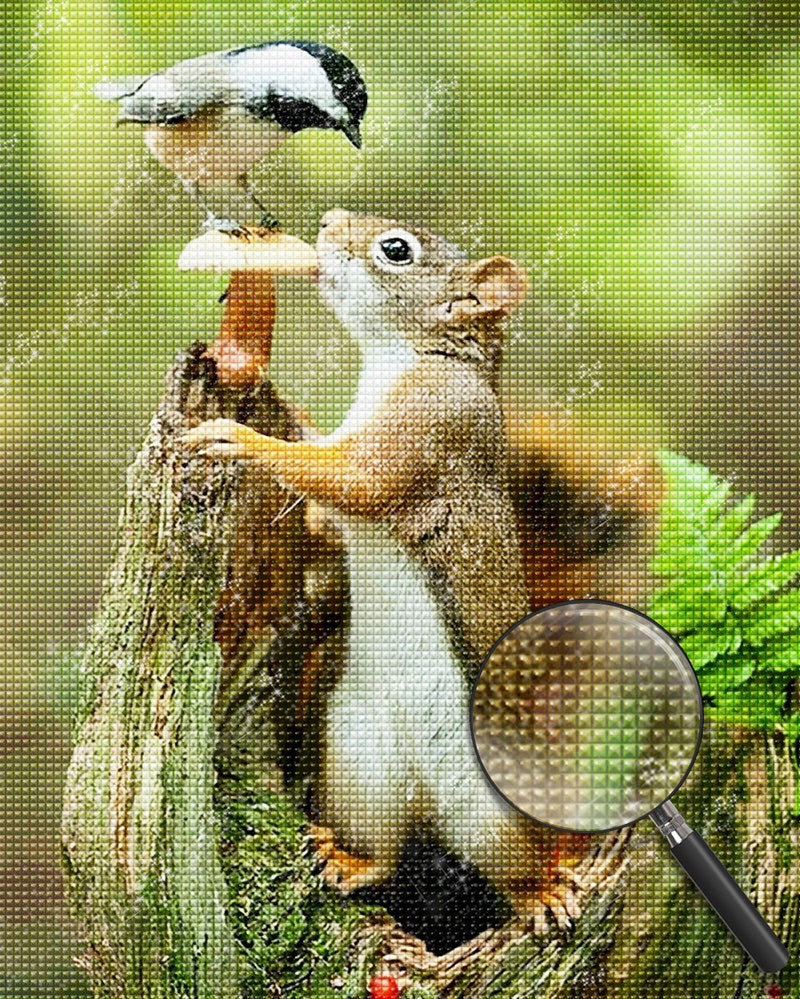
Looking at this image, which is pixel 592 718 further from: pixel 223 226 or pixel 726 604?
pixel 223 226

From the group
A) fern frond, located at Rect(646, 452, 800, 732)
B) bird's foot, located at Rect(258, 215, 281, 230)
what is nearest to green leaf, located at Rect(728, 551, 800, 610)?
fern frond, located at Rect(646, 452, 800, 732)

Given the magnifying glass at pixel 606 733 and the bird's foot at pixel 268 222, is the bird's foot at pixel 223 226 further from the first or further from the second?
the magnifying glass at pixel 606 733

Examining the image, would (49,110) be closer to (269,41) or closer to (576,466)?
(269,41)

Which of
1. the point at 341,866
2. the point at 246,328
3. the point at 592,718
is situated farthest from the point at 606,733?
the point at 246,328

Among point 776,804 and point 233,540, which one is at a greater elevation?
point 233,540

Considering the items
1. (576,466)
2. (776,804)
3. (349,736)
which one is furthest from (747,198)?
(349,736)

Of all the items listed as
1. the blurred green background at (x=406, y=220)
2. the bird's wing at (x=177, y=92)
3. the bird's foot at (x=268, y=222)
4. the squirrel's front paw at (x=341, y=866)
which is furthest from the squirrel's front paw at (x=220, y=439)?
the squirrel's front paw at (x=341, y=866)

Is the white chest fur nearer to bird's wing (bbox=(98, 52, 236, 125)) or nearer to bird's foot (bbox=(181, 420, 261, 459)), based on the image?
bird's foot (bbox=(181, 420, 261, 459))
